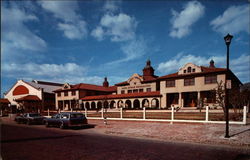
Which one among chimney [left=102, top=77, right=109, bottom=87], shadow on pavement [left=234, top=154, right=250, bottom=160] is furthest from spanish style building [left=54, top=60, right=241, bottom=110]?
shadow on pavement [left=234, top=154, right=250, bottom=160]

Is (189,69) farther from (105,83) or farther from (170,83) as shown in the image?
(105,83)

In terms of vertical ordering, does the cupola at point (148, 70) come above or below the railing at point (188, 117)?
above

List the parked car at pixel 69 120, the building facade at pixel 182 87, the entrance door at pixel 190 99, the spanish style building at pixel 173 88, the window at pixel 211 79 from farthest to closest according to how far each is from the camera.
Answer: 1. the entrance door at pixel 190 99
2. the spanish style building at pixel 173 88
3. the building facade at pixel 182 87
4. the window at pixel 211 79
5. the parked car at pixel 69 120

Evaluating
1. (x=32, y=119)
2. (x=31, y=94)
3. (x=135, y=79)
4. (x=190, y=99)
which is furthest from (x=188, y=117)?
(x=31, y=94)

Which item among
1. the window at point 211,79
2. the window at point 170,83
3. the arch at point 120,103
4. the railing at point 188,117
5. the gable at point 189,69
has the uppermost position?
the gable at point 189,69

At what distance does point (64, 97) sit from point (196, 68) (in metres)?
40.4

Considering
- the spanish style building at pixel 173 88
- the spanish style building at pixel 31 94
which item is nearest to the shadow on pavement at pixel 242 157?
the spanish style building at pixel 173 88

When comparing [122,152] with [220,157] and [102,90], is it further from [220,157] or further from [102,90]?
[102,90]

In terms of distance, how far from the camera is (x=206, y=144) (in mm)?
7762

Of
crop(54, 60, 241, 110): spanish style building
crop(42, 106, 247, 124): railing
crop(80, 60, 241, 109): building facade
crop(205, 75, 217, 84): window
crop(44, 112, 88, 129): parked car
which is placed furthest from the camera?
crop(54, 60, 241, 110): spanish style building

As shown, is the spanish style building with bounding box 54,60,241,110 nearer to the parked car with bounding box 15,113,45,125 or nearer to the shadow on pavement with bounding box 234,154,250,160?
the parked car with bounding box 15,113,45,125

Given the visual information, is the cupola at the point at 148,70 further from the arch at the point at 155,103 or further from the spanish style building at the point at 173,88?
the arch at the point at 155,103

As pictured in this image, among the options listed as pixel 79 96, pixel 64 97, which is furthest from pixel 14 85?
pixel 79 96

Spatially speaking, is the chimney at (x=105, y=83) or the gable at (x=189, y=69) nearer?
the gable at (x=189, y=69)
